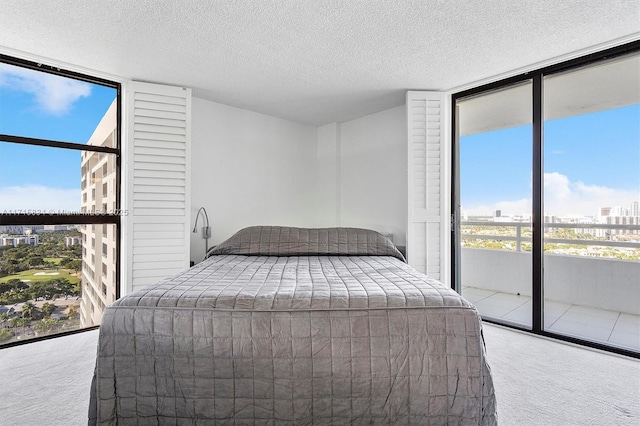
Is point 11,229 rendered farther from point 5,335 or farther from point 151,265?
point 151,265

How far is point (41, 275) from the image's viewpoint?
8.66 feet

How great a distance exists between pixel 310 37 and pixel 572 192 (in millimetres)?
2458

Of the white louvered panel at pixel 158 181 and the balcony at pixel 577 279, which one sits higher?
the white louvered panel at pixel 158 181

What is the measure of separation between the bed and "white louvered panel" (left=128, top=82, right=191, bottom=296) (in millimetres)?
1735

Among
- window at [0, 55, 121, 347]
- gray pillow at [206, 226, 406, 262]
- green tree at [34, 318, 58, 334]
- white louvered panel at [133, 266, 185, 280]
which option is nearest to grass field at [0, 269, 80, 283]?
window at [0, 55, 121, 347]

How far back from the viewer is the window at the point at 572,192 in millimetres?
2457

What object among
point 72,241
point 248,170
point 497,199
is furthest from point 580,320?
point 72,241

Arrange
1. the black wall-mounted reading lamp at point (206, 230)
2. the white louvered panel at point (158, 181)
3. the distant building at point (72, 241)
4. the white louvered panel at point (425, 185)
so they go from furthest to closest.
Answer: the black wall-mounted reading lamp at point (206, 230) → the white louvered panel at point (425, 185) → the white louvered panel at point (158, 181) → the distant building at point (72, 241)

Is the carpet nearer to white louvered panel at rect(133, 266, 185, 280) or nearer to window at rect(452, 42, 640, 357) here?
window at rect(452, 42, 640, 357)

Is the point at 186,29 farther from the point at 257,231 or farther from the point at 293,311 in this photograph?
the point at 293,311

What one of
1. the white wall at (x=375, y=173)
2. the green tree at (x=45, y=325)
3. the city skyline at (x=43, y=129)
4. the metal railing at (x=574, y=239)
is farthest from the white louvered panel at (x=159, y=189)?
the metal railing at (x=574, y=239)

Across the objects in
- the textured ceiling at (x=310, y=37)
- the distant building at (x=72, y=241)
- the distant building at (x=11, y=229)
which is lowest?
the distant building at (x=72, y=241)

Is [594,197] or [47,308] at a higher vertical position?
[594,197]

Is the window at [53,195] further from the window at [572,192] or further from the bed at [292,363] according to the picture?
the window at [572,192]
